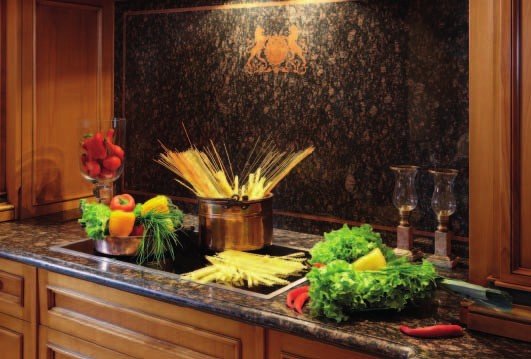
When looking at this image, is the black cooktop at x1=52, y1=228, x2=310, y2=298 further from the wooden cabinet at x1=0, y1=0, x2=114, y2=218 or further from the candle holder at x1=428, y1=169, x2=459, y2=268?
the wooden cabinet at x1=0, y1=0, x2=114, y2=218

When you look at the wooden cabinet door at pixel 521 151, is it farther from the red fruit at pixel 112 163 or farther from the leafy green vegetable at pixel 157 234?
the red fruit at pixel 112 163

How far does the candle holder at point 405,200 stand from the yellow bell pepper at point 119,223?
0.90 metres

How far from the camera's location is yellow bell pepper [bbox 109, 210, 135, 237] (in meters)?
2.21

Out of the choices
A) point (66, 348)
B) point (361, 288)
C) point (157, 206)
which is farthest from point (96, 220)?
point (361, 288)

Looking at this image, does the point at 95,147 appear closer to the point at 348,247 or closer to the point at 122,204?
the point at 122,204

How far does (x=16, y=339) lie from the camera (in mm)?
2348

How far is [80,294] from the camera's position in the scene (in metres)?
2.13

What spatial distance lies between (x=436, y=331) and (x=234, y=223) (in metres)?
0.88

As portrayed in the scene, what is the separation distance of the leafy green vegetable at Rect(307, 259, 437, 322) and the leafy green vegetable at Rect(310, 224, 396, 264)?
20 cm

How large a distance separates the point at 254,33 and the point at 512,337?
5.19 feet

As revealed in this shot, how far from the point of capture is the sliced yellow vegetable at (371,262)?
1.76 m

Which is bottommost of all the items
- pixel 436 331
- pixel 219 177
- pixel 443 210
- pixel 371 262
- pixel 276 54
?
pixel 436 331

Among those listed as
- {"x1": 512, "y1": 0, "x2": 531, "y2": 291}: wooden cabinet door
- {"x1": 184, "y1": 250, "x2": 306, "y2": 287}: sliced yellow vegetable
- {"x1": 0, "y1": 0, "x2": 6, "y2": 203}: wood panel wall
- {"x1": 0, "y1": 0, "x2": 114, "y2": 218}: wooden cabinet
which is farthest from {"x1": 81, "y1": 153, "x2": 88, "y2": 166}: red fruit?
{"x1": 512, "y1": 0, "x2": 531, "y2": 291}: wooden cabinet door

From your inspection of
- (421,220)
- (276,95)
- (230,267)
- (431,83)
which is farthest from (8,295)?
(431,83)
